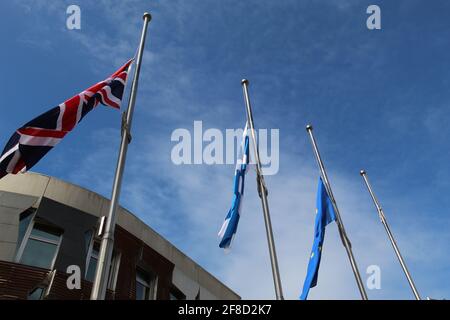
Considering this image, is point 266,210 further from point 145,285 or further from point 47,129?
point 145,285

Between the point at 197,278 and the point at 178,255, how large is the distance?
2.10m

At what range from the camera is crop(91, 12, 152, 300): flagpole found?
869 centimetres

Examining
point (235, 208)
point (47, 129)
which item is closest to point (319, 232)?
point (235, 208)

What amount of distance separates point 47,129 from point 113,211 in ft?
9.04

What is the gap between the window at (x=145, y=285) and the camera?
73.5 ft

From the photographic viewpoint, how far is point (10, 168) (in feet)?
33.1

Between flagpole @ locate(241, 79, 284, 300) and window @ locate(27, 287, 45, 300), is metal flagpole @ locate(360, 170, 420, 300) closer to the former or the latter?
flagpole @ locate(241, 79, 284, 300)

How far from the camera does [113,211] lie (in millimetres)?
9828

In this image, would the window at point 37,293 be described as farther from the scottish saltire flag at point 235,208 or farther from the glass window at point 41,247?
the scottish saltire flag at point 235,208

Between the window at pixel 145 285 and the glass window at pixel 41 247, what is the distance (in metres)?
5.29
